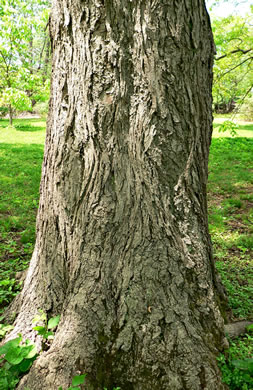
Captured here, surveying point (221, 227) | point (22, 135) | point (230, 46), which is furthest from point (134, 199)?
point (22, 135)

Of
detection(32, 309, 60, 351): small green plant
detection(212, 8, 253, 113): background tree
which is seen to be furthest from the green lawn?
detection(32, 309, 60, 351): small green plant

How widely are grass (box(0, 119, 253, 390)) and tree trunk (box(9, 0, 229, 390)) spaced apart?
0.48m

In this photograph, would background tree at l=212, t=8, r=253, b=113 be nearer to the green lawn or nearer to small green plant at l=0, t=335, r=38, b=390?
small green plant at l=0, t=335, r=38, b=390

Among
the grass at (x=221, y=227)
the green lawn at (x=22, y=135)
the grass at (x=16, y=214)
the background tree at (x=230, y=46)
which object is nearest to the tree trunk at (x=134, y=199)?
the grass at (x=221, y=227)

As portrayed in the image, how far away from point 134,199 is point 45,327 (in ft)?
3.67

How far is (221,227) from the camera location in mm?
4836

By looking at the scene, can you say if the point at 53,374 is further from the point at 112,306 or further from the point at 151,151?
the point at 151,151

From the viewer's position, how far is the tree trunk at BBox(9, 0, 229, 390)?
1.92 meters

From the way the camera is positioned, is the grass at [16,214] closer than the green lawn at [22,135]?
Yes

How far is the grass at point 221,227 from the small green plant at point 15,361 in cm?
88

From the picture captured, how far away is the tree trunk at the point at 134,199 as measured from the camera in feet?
6.31

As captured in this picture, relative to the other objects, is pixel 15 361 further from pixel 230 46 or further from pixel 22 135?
pixel 22 135

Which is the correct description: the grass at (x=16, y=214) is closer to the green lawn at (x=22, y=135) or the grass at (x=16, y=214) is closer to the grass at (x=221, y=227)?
the grass at (x=221, y=227)

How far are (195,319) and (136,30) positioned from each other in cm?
187
